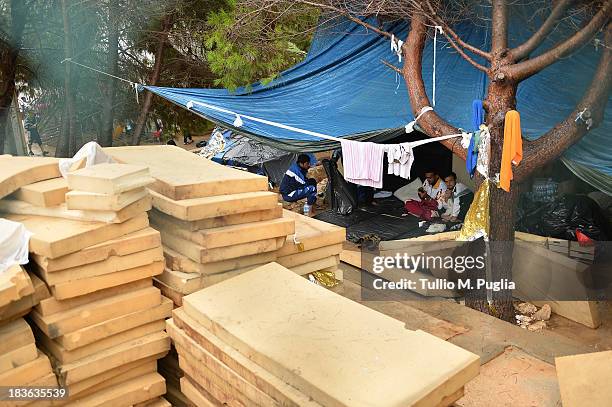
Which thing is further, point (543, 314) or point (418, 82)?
point (418, 82)

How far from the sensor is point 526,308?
5.62 m

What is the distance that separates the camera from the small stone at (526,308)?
5578 millimetres

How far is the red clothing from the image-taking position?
296 inches

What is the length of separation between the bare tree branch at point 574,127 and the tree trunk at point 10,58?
8.43 m

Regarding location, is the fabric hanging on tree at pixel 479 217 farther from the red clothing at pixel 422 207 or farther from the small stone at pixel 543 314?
the red clothing at pixel 422 207

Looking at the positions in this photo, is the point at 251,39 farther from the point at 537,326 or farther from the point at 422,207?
the point at 537,326

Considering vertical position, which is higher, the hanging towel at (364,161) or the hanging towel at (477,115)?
the hanging towel at (477,115)

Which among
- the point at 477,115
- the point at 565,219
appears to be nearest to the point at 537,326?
the point at 565,219

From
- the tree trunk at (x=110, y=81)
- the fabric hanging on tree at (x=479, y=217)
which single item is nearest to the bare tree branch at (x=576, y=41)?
the fabric hanging on tree at (x=479, y=217)

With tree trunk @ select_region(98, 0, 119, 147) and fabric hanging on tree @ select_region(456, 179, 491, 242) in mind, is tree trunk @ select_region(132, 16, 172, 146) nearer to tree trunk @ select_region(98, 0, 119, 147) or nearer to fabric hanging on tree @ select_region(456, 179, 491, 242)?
tree trunk @ select_region(98, 0, 119, 147)

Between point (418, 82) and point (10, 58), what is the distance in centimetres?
727

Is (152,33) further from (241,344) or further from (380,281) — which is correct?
(241,344)

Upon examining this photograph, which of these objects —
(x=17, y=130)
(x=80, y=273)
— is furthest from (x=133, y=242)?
(x=17, y=130)

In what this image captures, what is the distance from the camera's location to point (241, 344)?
2.54 m
